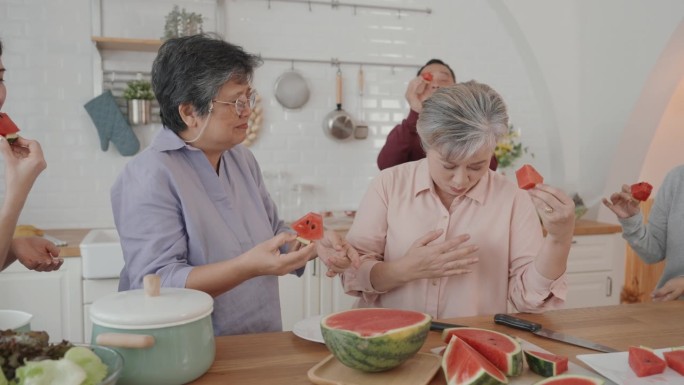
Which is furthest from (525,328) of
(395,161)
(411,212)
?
(395,161)

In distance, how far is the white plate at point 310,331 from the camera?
1549 millimetres

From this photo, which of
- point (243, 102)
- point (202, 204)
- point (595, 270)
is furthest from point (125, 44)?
point (595, 270)

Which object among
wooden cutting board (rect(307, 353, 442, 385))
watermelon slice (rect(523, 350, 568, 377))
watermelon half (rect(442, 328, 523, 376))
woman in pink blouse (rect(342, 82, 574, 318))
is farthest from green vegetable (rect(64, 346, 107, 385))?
woman in pink blouse (rect(342, 82, 574, 318))

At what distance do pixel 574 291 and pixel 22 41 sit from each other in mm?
4111

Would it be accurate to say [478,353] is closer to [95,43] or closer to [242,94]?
[242,94]

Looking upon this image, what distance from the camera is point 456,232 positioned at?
2.03 meters

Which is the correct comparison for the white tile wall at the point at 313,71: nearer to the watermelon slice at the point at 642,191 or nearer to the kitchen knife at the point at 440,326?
the watermelon slice at the point at 642,191

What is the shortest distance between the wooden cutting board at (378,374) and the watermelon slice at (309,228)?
0.36 meters

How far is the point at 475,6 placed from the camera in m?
4.57

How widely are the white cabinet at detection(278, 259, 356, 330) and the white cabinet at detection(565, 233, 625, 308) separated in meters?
1.68

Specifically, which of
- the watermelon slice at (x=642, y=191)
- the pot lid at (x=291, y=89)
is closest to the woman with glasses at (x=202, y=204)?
the watermelon slice at (x=642, y=191)

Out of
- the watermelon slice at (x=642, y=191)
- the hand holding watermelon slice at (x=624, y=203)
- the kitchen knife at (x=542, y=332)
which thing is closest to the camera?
the kitchen knife at (x=542, y=332)

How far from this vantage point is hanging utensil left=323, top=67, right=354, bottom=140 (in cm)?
429

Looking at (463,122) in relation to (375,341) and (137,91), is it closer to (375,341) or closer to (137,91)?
(375,341)
